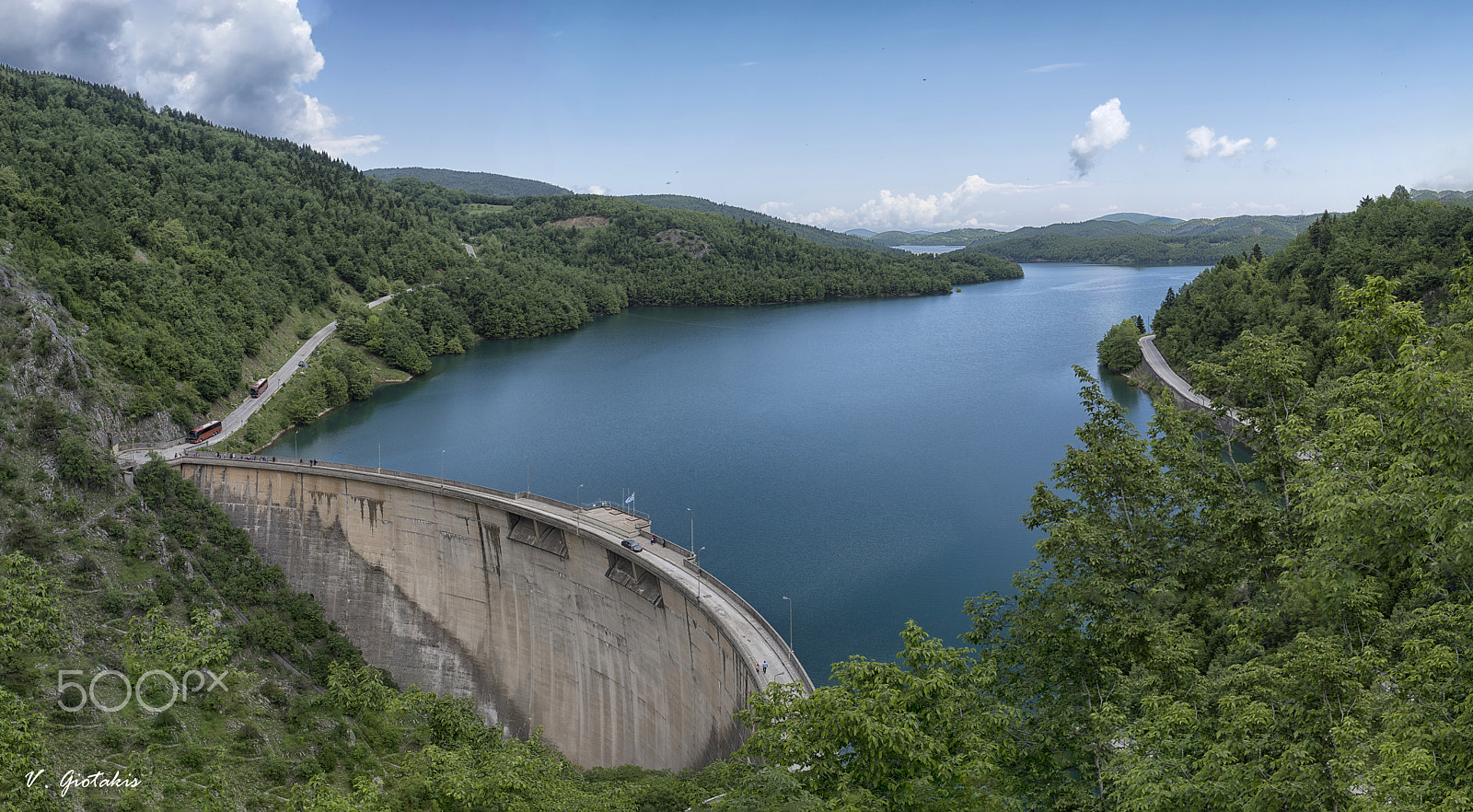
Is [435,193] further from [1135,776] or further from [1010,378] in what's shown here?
[1135,776]

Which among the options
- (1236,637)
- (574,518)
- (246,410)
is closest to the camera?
(1236,637)

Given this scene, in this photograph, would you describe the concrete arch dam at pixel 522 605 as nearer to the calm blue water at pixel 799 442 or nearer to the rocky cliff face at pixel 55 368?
the calm blue water at pixel 799 442

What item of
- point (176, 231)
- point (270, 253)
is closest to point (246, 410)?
point (176, 231)

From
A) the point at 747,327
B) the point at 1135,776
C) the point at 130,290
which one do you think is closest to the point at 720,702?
the point at 1135,776

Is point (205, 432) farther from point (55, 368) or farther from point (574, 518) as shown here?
point (574, 518)

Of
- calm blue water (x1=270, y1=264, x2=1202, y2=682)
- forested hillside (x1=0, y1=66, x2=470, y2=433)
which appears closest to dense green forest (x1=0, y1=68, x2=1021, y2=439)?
forested hillside (x1=0, y1=66, x2=470, y2=433)
